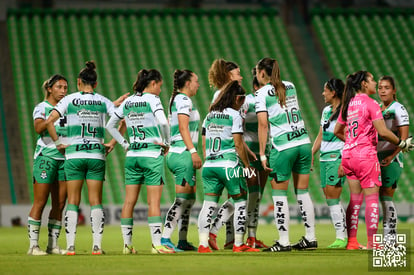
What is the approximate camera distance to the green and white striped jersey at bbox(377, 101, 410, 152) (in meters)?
9.54

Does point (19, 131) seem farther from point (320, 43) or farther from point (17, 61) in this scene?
point (320, 43)

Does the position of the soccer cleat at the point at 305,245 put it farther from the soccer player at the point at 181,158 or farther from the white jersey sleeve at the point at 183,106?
the white jersey sleeve at the point at 183,106

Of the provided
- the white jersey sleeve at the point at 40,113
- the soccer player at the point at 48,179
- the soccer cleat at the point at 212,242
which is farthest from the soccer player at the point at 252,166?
the white jersey sleeve at the point at 40,113

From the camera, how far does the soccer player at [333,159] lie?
1015cm

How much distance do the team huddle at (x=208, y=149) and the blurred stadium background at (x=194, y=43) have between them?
13.0m

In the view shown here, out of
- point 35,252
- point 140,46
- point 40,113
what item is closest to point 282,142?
point 40,113

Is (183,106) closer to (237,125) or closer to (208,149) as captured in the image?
(208,149)

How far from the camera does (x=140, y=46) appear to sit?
87.4 feet

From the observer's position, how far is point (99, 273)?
694cm

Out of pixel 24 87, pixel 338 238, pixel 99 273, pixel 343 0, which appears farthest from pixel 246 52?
pixel 99 273

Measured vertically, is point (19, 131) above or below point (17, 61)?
below

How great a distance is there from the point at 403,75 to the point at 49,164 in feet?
60.9

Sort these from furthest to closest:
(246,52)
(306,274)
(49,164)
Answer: (246,52), (49,164), (306,274)

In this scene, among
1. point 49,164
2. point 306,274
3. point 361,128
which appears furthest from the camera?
point 49,164
